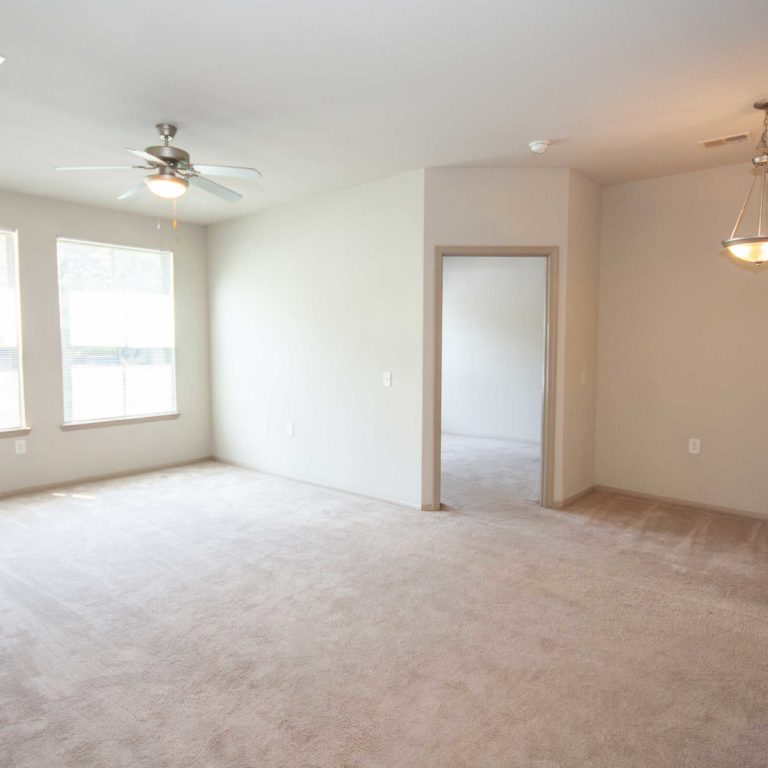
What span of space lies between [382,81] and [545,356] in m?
2.52

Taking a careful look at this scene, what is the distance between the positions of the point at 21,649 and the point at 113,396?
3.54 meters

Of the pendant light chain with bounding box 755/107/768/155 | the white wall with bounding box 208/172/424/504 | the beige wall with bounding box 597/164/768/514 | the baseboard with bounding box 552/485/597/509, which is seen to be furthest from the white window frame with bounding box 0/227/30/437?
the pendant light chain with bounding box 755/107/768/155

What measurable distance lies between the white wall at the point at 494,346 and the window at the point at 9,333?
212 inches

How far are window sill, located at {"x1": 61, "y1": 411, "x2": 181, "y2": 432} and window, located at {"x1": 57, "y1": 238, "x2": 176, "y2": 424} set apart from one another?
4 cm

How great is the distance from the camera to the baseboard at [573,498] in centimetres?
450

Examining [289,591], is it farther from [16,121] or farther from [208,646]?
[16,121]

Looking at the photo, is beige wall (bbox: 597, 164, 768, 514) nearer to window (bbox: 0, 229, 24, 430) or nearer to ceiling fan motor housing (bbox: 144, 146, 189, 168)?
ceiling fan motor housing (bbox: 144, 146, 189, 168)

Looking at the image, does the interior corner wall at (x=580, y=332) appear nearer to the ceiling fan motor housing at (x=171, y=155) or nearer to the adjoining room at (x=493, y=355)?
the adjoining room at (x=493, y=355)

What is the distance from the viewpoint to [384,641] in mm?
2539

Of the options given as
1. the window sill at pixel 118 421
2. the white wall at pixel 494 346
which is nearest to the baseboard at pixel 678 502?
the white wall at pixel 494 346

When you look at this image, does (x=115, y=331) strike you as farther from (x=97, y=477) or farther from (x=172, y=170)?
(x=172, y=170)

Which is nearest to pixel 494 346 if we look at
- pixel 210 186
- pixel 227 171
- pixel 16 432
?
pixel 210 186

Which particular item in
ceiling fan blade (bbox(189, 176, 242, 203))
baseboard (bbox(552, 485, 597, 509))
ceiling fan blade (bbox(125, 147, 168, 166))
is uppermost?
ceiling fan blade (bbox(125, 147, 168, 166))

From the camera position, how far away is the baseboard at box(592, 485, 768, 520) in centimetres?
429
